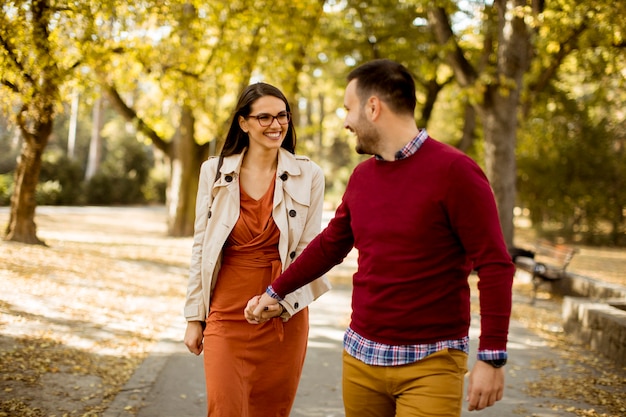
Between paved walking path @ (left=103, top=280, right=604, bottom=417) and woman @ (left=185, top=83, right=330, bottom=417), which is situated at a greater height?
woman @ (left=185, top=83, right=330, bottom=417)

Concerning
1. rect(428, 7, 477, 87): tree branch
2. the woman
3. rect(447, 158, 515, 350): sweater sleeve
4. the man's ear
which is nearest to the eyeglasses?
the woman

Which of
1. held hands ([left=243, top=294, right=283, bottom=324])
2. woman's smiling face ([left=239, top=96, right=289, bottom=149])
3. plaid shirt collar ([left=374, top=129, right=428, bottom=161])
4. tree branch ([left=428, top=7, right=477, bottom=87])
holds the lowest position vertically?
held hands ([left=243, top=294, right=283, bottom=324])

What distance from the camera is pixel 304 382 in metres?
6.25

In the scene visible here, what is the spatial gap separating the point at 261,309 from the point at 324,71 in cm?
2350

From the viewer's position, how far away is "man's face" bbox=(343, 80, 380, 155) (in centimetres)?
263

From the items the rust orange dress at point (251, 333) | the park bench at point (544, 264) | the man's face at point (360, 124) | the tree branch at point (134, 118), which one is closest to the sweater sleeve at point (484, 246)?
the man's face at point (360, 124)

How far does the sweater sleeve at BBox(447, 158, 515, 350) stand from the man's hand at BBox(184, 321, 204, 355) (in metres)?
1.73

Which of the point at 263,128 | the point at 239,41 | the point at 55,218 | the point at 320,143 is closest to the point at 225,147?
the point at 263,128

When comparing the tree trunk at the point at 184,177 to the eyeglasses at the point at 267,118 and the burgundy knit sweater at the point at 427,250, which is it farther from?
the burgundy knit sweater at the point at 427,250

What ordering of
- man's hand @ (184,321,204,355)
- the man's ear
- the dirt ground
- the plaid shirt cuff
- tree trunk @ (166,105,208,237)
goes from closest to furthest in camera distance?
the man's ear < the plaid shirt cuff < man's hand @ (184,321,204,355) < the dirt ground < tree trunk @ (166,105,208,237)

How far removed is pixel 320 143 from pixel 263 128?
1810 inches

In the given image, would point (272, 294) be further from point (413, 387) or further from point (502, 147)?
point (502, 147)

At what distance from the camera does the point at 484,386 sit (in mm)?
2309

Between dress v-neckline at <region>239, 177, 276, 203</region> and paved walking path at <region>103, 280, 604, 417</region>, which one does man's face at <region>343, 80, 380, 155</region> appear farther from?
paved walking path at <region>103, 280, 604, 417</region>
